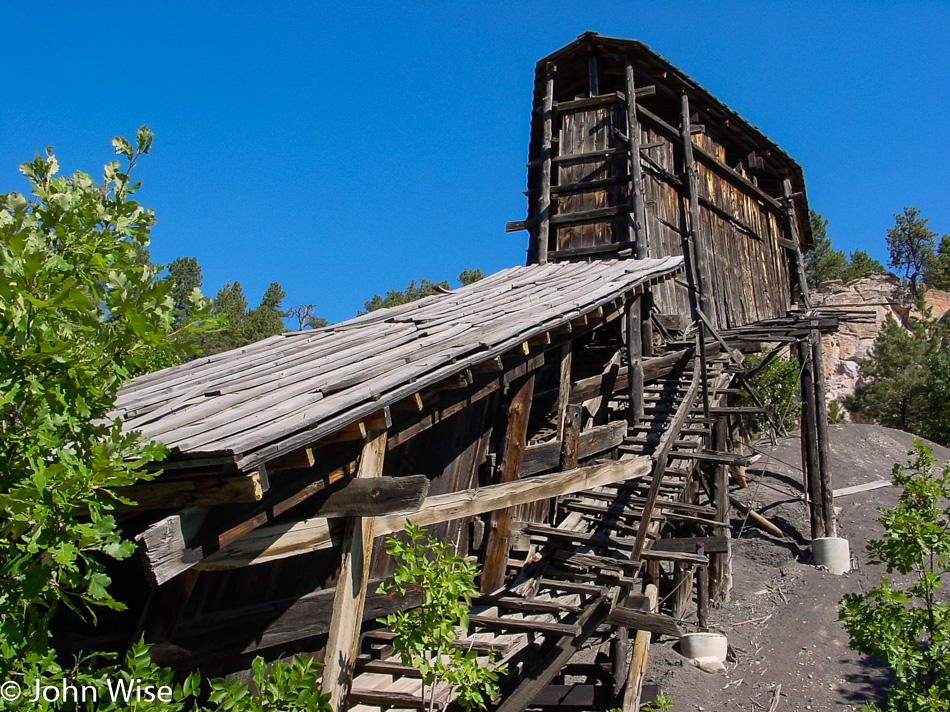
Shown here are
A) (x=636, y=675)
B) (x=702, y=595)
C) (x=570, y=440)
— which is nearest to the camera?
(x=570, y=440)

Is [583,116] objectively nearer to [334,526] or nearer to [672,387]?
[672,387]

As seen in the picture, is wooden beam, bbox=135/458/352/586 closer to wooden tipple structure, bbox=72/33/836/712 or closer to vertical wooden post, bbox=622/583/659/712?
wooden tipple structure, bbox=72/33/836/712

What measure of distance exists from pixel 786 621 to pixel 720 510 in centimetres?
249

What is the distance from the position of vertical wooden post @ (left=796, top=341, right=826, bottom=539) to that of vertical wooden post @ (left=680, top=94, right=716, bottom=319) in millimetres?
2551

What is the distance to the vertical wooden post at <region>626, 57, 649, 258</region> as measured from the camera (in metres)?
11.0

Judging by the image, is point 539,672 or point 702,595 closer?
point 539,672

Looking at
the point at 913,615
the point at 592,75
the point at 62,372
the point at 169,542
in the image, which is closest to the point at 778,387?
the point at 592,75

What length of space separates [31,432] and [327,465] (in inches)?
79.4

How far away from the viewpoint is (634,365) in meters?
8.73

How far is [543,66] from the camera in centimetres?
1281

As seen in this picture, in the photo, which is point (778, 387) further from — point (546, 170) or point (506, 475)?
point (506, 475)

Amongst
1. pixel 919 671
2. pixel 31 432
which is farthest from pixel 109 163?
pixel 919 671

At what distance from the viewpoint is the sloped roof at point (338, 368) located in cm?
376

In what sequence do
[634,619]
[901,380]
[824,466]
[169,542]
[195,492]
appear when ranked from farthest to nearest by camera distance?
[901,380] < [824,466] < [634,619] < [195,492] < [169,542]
